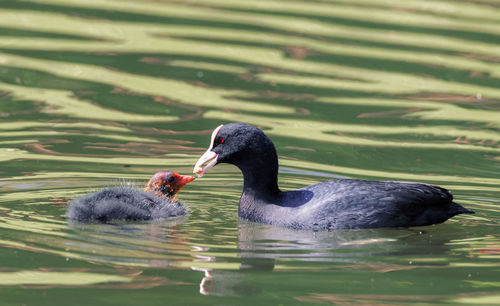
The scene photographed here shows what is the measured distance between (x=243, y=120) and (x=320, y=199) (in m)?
4.40

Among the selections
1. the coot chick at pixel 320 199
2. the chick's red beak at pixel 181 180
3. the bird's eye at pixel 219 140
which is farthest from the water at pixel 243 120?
the bird's eye at pixel 219 140

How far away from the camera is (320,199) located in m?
9.33

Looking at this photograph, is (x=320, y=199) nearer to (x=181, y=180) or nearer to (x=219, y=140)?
(x=219, y=140)

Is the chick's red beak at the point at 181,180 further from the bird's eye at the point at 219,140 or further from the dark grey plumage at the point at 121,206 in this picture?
the bird's eye at the point at 219,140

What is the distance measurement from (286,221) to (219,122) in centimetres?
427

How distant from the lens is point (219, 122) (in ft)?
44.2

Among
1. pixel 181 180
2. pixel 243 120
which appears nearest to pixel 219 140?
pixel 181 180

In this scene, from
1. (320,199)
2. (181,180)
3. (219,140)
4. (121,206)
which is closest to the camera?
(121,206)

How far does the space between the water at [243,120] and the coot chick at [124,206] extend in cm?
16

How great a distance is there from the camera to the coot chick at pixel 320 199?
925 centimetres

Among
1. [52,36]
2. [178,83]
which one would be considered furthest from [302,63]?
[52,36]

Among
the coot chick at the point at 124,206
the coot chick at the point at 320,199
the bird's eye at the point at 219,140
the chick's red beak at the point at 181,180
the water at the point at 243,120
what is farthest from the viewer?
the chick's red beak at the point at 181,180

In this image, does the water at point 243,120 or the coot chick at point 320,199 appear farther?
the coot chick at point 320,199

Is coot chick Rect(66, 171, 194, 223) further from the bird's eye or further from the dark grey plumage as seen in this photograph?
the bird's eye
